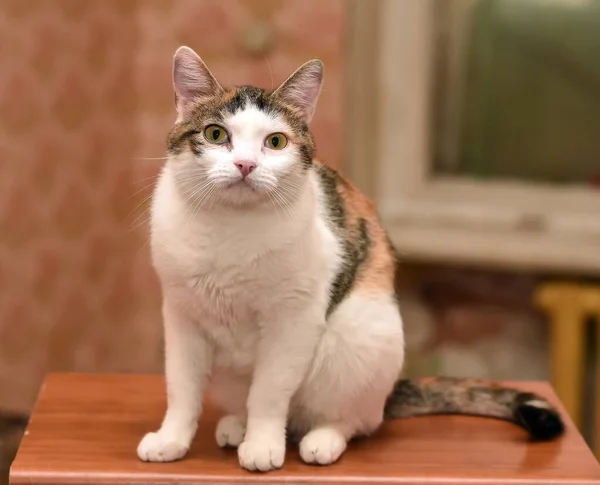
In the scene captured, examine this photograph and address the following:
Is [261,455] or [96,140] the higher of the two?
[96,140]

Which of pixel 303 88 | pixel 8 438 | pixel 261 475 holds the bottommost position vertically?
pixel 8 438

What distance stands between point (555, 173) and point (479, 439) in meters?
0.96

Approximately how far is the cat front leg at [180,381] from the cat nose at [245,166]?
0.23 meters

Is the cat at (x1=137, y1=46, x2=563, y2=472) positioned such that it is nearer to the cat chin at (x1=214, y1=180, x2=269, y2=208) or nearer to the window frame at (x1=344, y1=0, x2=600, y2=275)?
the cat chin at (x1=214, y1=180, x2=269, y2=208)

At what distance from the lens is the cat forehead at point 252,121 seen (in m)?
1.02

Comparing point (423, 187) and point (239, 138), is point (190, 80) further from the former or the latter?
point (423, 187)

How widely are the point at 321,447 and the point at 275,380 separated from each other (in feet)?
0.37

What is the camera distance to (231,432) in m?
1.19

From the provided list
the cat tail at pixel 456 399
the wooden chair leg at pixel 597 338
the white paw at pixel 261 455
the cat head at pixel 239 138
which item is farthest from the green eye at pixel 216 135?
the wooden chair leg at pixel 597 338

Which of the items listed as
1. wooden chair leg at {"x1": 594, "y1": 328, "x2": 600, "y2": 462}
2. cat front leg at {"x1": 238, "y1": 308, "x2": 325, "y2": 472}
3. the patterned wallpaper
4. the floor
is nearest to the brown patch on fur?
cat front leg at {"x1": 238, "y1": 308, "x2": 325, "y2": 472}

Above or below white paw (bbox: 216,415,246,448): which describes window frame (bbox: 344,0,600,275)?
above

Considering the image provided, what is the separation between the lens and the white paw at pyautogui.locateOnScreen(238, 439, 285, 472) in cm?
110

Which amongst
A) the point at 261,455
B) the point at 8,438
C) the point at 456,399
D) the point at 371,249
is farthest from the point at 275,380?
the point at 8,438

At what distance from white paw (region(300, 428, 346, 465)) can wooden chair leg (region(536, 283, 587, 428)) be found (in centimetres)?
87
